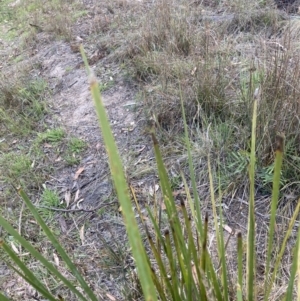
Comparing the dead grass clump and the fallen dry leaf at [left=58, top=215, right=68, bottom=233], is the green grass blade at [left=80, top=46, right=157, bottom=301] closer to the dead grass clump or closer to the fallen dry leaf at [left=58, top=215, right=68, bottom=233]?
the fallen dry leaf at [left=58, top=215, right=68, bottom=233]

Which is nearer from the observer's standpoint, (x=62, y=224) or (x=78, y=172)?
(x=62, y=224)

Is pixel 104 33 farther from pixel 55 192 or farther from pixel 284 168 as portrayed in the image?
pixel 284 168

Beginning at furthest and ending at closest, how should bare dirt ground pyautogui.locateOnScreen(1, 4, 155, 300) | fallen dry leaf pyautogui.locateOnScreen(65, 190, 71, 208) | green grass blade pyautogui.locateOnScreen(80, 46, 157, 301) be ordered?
fallen dry leaf pyautogui.locateOnScreen(65, 190, 71, 208), bare dirt ground pyautogui.locateOnScreen(1, 4, 155, 300), green grass blade pyautogui.locateOnScreen(80, 46, 157, 301)

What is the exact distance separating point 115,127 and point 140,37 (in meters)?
0.90

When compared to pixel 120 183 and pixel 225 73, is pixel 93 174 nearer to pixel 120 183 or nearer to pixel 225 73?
pixel 225 73

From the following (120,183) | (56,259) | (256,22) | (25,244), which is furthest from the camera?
(256,22)

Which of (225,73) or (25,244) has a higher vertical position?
(25,244)

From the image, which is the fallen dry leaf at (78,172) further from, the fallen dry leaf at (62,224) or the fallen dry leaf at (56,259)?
the fallen dry leaf at (56,259)

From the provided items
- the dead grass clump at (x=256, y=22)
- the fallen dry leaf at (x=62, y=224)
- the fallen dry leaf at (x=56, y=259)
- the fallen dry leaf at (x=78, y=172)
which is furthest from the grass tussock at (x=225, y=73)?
the fallen dry leaf at (x=56, y=259)

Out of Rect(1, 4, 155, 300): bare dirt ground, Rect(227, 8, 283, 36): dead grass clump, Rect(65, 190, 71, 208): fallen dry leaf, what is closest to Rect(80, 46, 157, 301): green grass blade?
Rect(1, 4, 155, 300): bare dirt ground

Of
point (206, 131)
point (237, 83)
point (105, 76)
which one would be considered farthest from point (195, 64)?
point (105, 76)

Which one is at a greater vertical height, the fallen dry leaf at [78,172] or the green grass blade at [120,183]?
the green grass blade at [120,183]

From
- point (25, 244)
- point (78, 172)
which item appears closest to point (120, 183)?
point (25, 244)

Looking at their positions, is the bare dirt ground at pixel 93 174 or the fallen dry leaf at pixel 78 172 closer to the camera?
the bare dirt ground at pixel 93 174
